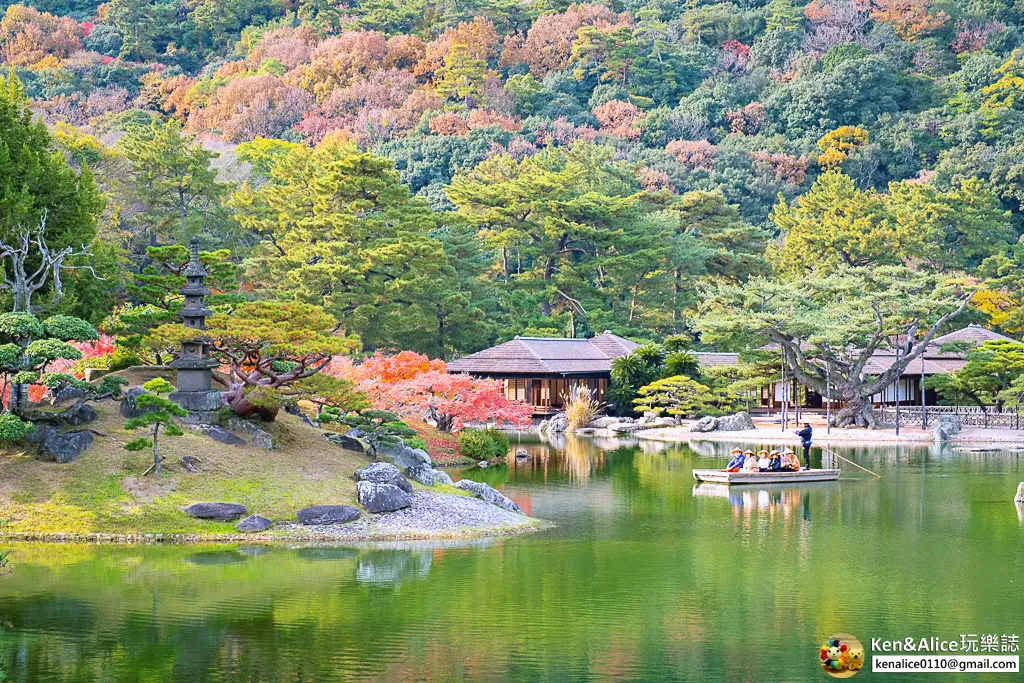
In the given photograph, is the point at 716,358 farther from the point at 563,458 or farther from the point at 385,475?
the point at 385,475

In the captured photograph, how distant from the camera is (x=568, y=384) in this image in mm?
43750

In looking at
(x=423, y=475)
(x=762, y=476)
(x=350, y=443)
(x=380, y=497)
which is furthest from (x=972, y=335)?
(x=380, y=497)

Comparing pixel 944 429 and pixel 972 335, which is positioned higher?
pixel 972 335

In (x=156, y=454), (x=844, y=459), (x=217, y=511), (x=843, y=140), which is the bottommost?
(x=217, y=511)

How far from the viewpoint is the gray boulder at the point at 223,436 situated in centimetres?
1988

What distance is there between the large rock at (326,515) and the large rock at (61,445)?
11.7ft

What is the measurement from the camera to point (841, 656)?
1170cm

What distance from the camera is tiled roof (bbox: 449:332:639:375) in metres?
43.0

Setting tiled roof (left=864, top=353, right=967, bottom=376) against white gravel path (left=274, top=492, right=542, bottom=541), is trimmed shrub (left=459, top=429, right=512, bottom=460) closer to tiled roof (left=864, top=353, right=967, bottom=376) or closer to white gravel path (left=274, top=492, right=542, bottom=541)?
white gravel path (left=274, top=492, right=542, bottom=541)

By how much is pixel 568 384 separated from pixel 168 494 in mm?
26415

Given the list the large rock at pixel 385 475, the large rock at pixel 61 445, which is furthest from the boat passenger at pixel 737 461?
the large rock at pixel 61 445

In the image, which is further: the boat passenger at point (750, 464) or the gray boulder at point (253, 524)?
the boat passenger at point (750, 464)

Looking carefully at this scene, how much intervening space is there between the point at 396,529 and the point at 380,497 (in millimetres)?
722

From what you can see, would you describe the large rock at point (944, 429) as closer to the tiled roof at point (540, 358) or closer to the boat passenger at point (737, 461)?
the boat passenger at point (737, 461)
